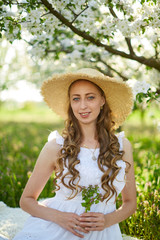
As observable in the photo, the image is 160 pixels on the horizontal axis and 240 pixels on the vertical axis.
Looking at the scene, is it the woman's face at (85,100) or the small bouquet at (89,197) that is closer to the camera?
the small bouquet at (89,197)

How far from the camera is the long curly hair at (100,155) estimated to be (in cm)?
243

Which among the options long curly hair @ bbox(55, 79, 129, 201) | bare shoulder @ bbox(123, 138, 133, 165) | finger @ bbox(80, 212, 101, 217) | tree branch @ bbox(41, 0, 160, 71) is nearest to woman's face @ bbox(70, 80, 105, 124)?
long curly hair @ bbox(55, 79, 129, 201)

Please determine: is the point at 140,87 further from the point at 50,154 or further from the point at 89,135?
the point at 50,154

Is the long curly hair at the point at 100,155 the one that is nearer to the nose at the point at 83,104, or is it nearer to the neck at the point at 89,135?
the neck at the point at 89,135

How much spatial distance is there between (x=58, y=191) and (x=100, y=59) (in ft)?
10.4

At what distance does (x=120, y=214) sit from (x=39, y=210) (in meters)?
0.67

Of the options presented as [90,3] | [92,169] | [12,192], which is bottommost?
[12,192]

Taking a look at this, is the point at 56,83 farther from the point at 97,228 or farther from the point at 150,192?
the point at 150,192

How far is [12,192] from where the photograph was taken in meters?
4.03

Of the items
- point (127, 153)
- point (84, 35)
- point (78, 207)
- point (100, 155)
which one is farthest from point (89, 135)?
point (84, 35)

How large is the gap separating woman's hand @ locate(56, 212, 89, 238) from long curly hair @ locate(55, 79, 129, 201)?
16 cm

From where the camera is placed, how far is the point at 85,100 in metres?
2.55

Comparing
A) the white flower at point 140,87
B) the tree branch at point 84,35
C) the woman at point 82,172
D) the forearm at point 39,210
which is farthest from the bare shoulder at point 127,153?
the tree branch at point 84,35

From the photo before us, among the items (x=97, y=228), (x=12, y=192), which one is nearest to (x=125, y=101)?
(x=97, y=228)
